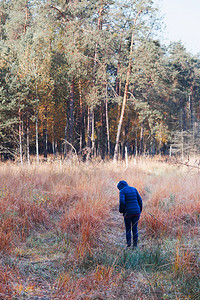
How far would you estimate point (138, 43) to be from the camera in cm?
1834

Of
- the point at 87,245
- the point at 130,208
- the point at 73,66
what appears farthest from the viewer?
the point at 73,66

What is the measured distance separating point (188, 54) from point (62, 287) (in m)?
36.5

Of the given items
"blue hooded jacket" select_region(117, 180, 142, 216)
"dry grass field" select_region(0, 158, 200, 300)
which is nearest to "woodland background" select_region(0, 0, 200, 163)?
"dry grass field" select_region(0, 158, 200, 300)

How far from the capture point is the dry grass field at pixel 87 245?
2.94 m

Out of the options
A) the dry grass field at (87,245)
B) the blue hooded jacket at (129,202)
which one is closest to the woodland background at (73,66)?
the dry grass field at (87,245)

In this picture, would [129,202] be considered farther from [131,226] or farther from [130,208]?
[131,226]

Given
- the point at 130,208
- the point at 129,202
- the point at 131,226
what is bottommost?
the point at 131,226

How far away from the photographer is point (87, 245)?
4105mm

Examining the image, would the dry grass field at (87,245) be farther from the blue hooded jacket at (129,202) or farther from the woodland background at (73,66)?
the woodland background at (73,66)

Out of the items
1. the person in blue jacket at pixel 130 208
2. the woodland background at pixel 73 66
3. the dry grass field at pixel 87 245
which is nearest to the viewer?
the dry grass field at pixel 87 245

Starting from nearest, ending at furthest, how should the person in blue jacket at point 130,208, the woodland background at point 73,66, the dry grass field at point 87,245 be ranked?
the dry grass field at point 87,245, the person in blue jacket at point 130,208, the woodland background at point 73,66

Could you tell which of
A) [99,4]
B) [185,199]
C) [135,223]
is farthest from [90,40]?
[135,223]

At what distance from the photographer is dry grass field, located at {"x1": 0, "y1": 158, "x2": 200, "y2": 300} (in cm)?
294

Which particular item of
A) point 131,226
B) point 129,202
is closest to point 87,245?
point 131,226
